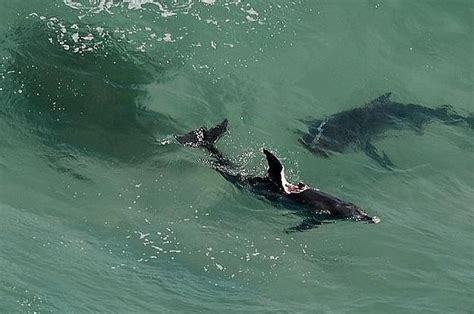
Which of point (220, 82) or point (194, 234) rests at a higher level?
point (220, 82)

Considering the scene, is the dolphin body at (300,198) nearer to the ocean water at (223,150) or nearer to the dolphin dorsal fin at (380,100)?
the ocean water at (223,150)

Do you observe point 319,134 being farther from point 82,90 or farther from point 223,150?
point 82,90

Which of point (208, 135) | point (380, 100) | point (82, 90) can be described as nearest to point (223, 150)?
point (208, 135)

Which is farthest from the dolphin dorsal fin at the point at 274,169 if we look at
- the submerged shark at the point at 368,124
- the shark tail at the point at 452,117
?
the shark tail at the point at 452,117

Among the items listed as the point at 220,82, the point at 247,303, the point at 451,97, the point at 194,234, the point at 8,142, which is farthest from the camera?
the point at 451,97

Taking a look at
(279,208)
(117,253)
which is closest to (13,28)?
(117,253)

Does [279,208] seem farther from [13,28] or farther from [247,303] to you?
[13,28]
